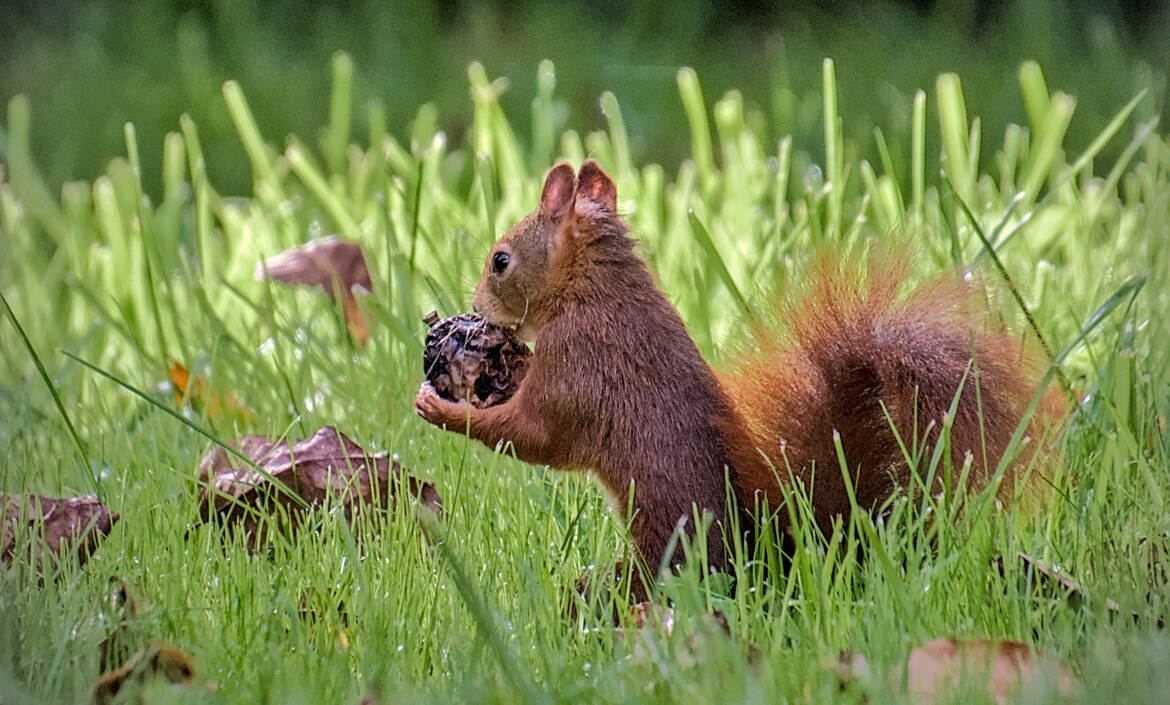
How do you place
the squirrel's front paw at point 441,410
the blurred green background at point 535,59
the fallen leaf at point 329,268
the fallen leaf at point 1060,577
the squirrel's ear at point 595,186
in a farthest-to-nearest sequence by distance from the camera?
1. the blurred green background at point 535,59
2. the fallen leaf at point 329,268
3. the squirrel's ear at point 595,186
4. the squirrel's front paw at point 441,410
5. the fallen leaf at point 1060,577

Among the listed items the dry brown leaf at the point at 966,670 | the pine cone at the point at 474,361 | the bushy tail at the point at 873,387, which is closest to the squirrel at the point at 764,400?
the bushy tail at the point at 873,387

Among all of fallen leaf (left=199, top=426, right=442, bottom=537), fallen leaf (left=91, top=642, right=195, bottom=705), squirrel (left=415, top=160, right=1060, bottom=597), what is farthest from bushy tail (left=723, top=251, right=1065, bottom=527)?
fallen leaf (left=91, top=642, right=195, bottom=705)

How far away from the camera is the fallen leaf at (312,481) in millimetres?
1952

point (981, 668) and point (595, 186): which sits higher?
point (595, 186)

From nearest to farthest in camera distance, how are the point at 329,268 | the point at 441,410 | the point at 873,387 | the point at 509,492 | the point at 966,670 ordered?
the point at 966,670 → the point at 873,387 → the point at 441,410 → the point at 509,492 → the point at 329,268

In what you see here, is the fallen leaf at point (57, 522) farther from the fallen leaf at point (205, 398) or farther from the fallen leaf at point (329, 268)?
the fallen leaf at point (329, 268)

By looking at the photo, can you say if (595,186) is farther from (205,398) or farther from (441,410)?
(205,398)

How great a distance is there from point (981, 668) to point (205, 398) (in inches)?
60.5

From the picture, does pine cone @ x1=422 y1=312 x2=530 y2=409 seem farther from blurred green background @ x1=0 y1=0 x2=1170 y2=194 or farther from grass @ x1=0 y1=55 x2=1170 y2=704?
blurred green background @ x1=0 y1=0 x2=1170 y2=194

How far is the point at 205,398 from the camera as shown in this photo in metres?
2.47

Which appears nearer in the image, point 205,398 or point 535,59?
point 205,398

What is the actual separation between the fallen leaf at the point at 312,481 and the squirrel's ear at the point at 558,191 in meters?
0.41

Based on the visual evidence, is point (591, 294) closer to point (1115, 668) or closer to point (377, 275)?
point (1115, 668)

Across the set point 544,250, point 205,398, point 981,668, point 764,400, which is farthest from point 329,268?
point 981,668
